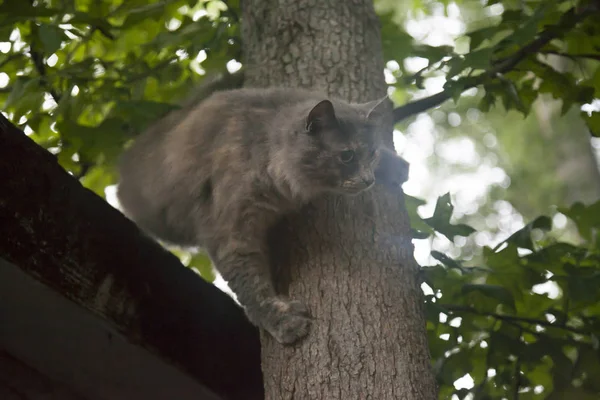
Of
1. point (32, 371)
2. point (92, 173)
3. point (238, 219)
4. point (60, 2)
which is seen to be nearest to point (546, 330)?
point (238, 219)

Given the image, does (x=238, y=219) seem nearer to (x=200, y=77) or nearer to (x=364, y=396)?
(x=364, y=396)

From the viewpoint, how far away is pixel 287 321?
5.75 ft

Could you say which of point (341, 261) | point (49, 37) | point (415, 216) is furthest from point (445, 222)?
point (49, 37)

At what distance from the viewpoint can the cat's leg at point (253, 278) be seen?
183cm

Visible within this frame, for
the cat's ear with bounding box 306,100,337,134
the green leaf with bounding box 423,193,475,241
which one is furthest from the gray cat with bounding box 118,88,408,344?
the green leaf with bounding box 423,193,475,241

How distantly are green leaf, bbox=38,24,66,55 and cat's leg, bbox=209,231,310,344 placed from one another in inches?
30.8

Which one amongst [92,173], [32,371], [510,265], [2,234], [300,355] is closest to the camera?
[2,234]

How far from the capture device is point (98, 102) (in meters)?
2.44

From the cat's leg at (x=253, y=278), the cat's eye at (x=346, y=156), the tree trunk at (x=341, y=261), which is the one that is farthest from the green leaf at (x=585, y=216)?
the cat's leg at (x=253, y=278)

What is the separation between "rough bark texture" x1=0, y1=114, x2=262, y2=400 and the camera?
63.1 inches

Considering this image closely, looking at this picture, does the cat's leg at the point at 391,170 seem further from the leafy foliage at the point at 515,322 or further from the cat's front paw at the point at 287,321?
the cat's front paw at the point at 287,321

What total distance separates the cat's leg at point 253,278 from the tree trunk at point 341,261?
1.6 inches

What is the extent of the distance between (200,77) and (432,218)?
4.08 feet

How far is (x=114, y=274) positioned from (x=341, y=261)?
2.10 ft
